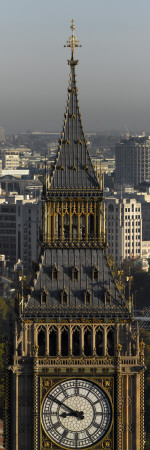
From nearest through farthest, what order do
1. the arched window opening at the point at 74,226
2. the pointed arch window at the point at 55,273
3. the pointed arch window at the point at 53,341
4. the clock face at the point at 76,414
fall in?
the pointed arch window at the point at 53,341 < the clock face at the point at 76,414 < the pointed arch window at the point at 55,273 < the arched window opening at the point at 74,226

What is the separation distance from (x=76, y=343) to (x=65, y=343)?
31 centimetres

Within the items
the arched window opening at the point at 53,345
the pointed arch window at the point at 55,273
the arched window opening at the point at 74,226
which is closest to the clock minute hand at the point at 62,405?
the arched window opening at the point at 53,345

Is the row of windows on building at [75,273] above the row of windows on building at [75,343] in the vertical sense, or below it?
above

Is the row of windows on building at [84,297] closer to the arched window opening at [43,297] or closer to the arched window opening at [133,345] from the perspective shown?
the arched window opening at [43,297]

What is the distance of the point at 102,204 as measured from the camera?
157ft

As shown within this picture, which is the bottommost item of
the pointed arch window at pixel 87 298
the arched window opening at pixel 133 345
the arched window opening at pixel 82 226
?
the arched window opening at pixel 133 345

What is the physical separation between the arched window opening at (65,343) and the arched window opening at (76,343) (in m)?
0.17

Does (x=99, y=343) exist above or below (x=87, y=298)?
below

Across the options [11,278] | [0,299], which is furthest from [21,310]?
[11,278]

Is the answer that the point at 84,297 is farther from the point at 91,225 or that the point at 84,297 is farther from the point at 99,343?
the point at 91,225

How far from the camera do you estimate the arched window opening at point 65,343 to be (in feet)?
153

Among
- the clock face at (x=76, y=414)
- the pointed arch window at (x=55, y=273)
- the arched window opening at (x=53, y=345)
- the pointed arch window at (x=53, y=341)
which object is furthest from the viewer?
the pointed arch window at (x=55, y=273)

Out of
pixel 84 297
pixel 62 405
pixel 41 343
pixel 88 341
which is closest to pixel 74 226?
pixel 84 297

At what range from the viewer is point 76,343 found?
154ft
